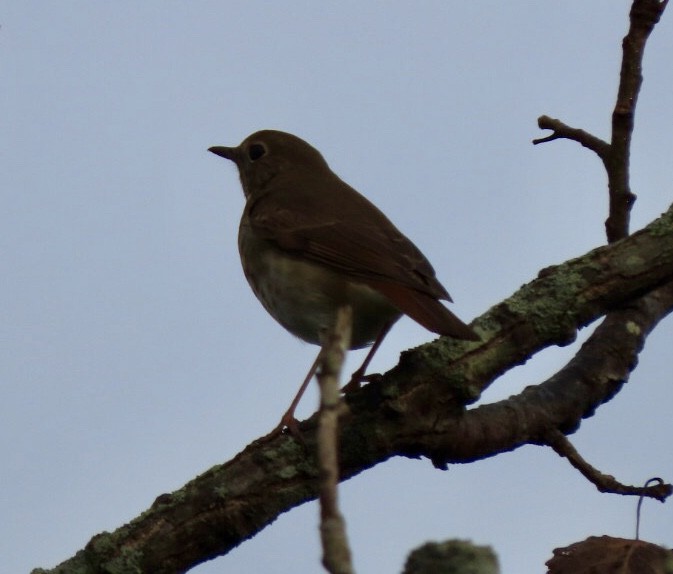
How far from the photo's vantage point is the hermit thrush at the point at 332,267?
4.84 meters

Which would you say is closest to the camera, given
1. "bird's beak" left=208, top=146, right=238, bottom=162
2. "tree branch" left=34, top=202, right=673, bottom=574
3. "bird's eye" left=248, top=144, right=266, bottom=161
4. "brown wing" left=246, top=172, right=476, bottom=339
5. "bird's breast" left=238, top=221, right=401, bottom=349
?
"tree branch" left=34, top=202, right=673, bottom=574

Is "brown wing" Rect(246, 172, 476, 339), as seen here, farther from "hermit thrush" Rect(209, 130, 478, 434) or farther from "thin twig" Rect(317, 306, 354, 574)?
"thin twig" Rect(317, 306, 354, 574)

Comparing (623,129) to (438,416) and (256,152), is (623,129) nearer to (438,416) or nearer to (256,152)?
(438,416)

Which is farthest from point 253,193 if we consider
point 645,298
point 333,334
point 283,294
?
point 333,334

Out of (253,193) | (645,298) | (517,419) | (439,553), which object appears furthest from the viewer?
(253,193)

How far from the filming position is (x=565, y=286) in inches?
171

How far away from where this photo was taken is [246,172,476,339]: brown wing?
465 cm

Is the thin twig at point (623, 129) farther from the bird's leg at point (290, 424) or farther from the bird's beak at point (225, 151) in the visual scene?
the bird's beak at point (225, 151)

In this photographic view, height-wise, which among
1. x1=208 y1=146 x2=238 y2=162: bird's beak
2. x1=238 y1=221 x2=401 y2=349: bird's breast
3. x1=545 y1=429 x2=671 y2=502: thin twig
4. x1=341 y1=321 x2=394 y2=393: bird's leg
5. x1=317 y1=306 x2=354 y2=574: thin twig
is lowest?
x1=317 y1=306 x2=354 y2=574: thin twig

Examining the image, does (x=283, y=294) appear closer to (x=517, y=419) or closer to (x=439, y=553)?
(x=517, y=419)

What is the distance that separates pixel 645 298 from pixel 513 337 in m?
0.82

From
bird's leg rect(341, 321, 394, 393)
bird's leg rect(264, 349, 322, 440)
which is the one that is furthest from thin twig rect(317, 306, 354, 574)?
bird's leg rect(341, 321, 394, 393)

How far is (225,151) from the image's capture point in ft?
24.0

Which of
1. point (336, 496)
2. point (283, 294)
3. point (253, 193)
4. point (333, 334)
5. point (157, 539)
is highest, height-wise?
point (253, 193)
